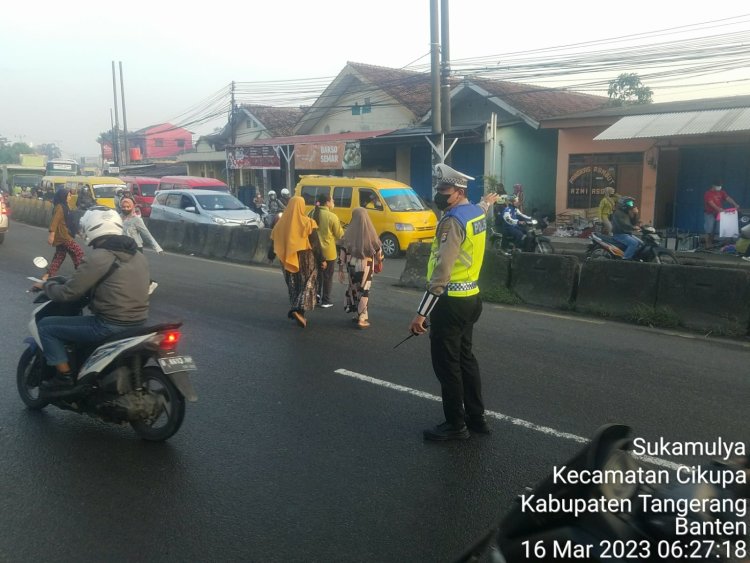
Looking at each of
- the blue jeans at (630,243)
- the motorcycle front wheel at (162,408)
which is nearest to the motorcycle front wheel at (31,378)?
the motorcycle front wheel at (162,408)

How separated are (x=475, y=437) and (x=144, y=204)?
Answer: 24.6 meters

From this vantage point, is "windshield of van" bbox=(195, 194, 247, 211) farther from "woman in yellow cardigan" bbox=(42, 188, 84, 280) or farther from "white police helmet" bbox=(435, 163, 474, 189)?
"white police helmet" bbox=(435, 163, 474, 189)

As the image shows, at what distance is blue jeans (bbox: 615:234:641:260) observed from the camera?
1130 cm

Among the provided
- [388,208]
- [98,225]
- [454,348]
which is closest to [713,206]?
[388,208]

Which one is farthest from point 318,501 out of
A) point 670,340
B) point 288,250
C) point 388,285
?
point 388,285

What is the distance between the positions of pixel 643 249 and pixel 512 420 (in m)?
7.27

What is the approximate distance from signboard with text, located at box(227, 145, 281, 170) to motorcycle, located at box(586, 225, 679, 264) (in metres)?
19.2

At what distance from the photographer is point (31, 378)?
5223mm

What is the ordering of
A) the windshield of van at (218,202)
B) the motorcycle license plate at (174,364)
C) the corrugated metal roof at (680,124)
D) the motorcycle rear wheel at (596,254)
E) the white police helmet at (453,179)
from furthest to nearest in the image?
the windshield of van at (218,202), the corrugated metal roof at (680,124), the motorcycle rear wheel at (596,254), the white police helmet at (453,179), the motorcycle license plate at (174,364)

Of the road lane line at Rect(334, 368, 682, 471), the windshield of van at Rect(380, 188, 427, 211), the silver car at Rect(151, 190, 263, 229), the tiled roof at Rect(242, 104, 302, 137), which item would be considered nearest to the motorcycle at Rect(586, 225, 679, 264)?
the windshield of van at Rect(380, 188, 427, 211)

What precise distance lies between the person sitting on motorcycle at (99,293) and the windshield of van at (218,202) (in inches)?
571

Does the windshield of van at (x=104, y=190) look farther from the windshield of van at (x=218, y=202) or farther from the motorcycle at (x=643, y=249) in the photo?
the motorcycle at (x=643, y=249)

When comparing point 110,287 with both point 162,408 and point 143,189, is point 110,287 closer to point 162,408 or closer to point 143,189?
point 162,408

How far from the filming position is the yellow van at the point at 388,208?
16.2 meters
